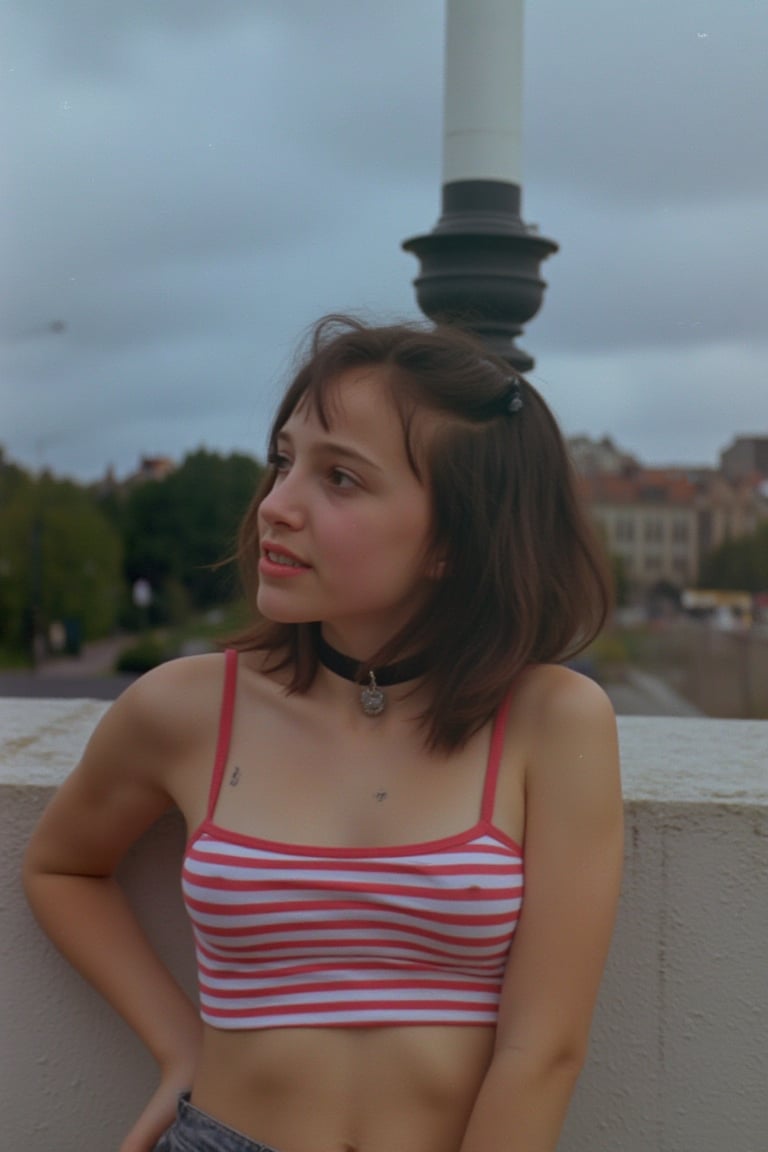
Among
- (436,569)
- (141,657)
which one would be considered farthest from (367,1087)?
(141,657)

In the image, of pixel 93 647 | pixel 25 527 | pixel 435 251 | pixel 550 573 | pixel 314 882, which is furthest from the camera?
pixel 93 647

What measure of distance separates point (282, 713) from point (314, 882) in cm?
29

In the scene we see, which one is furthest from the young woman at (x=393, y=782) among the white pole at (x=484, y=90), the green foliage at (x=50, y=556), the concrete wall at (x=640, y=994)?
the green foliage at (x=50, y=556)

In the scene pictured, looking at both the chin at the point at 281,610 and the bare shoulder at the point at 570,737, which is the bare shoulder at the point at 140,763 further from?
the bare shoulder at the point at 570,737

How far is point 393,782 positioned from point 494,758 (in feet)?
0.44

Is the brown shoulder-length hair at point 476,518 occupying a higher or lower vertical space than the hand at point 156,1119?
higher

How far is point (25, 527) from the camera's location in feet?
222

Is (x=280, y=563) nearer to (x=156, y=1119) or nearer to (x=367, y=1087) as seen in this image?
(x=367, y=1087)

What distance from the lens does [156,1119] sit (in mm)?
2287

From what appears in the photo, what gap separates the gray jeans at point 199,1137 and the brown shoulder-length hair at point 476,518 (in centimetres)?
55

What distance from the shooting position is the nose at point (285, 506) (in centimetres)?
216

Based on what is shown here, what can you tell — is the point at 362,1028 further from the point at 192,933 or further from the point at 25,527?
the point at 25,527

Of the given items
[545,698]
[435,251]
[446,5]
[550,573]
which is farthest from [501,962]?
[446,5]

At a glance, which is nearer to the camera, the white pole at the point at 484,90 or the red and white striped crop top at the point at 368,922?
the red and white striped crop top at the point at 368,922
